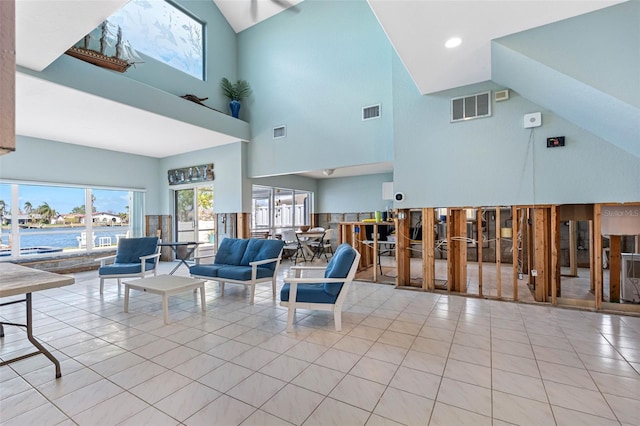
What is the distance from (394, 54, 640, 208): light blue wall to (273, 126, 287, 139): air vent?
8.91ft

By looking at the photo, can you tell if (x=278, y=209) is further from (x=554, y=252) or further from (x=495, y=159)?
(x=554, y=252)

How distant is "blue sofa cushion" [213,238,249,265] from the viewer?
4.87 meters

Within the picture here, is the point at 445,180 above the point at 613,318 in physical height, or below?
above

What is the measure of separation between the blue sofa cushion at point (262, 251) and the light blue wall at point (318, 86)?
2347 mm

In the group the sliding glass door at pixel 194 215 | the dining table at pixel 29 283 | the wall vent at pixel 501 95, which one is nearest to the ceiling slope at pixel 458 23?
the wall vent at pixel 501 95

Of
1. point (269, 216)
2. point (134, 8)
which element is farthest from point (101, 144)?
point (269, 216)

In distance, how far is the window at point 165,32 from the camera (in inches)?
230

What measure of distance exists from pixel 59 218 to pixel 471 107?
8.43 m

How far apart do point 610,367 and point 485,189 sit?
2551 millimetres

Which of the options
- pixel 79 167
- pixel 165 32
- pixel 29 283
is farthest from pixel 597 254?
pixel 79 167

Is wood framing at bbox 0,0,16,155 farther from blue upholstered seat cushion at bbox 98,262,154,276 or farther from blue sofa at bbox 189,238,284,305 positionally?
blue upholstered seat cushion at bbox 98,262,154,276

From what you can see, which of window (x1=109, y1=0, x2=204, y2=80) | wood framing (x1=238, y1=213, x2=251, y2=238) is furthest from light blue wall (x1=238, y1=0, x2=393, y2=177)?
window (x1=109, y1=0, x2=204, y2=80)

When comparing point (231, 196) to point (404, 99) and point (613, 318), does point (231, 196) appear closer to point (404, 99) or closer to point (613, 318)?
point (404, 99)

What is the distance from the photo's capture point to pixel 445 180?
15.5 ft
